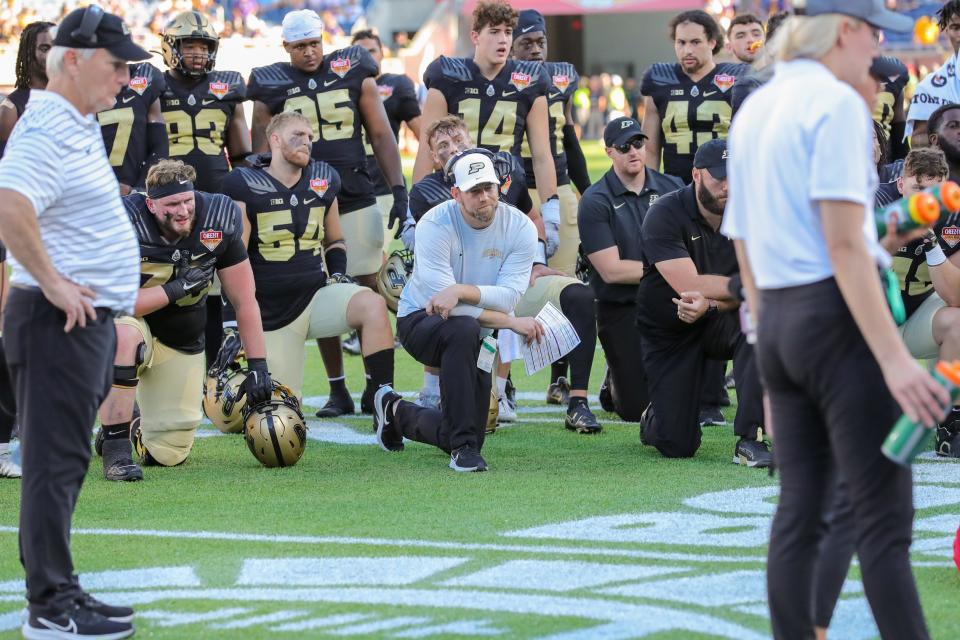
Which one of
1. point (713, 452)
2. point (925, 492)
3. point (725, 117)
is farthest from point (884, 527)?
point (725, 117)

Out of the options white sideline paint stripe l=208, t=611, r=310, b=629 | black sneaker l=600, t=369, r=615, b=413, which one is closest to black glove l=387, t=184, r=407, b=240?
black sneaker l=600, t=369, r=615, b=413

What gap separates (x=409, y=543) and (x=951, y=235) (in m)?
2.90

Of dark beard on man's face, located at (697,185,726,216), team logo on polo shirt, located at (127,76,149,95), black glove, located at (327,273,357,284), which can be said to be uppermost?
team logo on polo shirt, located at (127,76,149,95)

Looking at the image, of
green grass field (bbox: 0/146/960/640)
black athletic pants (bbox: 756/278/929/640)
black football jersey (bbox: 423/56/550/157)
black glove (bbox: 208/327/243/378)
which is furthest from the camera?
black football jersey (bbox: 423/56/550/157)

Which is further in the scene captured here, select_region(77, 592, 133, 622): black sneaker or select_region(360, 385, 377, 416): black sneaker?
select_region(360, 385, 377, 416): black sneaker

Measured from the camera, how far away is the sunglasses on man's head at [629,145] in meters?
7.23

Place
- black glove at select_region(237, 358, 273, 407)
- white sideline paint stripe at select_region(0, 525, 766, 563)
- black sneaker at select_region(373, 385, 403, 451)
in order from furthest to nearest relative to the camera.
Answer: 1. black sneaker at select_region(373, 385, 403, 451)
2. black glove at select_region(237, 358, 273, 407)
3. white sideline paint stripe at select_region(0, 525, 766, 563)

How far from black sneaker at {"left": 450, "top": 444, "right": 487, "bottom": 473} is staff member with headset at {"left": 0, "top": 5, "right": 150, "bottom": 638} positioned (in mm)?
2376

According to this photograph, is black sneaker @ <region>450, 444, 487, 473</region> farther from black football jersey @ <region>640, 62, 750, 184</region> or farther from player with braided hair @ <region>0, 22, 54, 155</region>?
black football jersey @ <region>640, 62, 750, 184</region>

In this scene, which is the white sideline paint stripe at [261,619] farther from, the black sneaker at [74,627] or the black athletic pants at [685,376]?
the black athletic pants at [685,376]

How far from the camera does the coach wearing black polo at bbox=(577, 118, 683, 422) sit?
23.9ft

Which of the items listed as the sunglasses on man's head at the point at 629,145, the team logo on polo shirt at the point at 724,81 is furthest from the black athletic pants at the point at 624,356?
the team logo on polo shirt at the point at 724,81

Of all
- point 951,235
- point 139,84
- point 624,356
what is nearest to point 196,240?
point 139,84

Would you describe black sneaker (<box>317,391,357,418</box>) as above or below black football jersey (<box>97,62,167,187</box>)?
below
